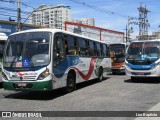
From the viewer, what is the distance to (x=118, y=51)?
985 inches

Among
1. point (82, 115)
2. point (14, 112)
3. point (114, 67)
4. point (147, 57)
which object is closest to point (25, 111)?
point (14, 112)

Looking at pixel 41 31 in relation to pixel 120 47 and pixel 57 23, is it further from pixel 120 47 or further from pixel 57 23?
pixel 57 23

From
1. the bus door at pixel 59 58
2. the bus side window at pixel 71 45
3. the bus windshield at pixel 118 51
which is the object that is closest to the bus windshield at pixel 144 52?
the bus side window at pixel 71 45

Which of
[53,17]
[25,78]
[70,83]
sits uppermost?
[53,17]

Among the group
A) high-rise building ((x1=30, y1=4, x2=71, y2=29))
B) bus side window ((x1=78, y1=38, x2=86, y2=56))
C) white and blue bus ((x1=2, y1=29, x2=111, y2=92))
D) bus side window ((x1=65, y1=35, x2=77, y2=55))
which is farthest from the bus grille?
high-rise building ((x1=30, y1=4, x2=71, y2=29))

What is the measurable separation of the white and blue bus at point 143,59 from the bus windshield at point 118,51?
5742mm

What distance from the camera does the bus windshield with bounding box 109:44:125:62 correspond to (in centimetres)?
2438

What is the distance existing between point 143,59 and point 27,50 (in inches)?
308

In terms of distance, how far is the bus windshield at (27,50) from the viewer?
11727 millimetres

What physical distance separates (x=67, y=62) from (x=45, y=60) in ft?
5.98

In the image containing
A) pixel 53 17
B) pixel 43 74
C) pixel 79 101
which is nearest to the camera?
pixel 79 101

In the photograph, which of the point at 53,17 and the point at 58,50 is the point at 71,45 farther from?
the point at 53,17

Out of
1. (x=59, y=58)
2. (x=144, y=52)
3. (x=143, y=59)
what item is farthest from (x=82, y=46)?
(x=144, y=52)

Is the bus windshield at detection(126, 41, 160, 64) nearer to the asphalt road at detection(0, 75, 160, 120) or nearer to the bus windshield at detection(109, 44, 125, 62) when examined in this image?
the asphalt road at detection(0, 75, 160, 120)
